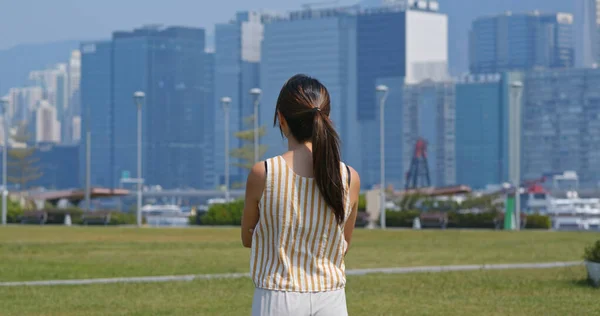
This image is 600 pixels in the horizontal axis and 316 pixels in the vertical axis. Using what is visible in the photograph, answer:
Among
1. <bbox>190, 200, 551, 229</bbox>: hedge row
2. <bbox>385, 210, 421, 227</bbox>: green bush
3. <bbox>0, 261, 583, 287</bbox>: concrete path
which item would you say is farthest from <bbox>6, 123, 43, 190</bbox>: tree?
<bbox>0, 261, 583, 287</bbox>: concrete path

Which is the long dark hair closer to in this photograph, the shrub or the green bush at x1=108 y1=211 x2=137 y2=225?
the shrub

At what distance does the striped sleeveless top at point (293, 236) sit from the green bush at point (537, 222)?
41.7 meters

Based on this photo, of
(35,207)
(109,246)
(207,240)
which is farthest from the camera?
(35,207)

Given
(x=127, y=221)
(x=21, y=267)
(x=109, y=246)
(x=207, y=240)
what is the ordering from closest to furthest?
1. (x=21, y=267)
2. (x=109, y=246)
3. (x=207, y=240)
4. (x=127, y=221)

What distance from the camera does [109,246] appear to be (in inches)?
1120

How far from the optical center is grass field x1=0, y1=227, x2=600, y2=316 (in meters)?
14.1

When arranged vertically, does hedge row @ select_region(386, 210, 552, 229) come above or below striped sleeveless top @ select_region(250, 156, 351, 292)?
below

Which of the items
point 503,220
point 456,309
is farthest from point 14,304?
point 503,220

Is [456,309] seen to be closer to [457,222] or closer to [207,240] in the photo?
[207,240]

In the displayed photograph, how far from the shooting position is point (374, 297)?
49.9ft

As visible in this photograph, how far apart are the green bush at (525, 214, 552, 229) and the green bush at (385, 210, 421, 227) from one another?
4.28 metres

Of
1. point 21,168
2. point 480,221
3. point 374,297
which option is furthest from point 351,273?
point 21,168

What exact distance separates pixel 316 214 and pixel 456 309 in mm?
8662

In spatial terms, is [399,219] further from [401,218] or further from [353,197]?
[353,197]
